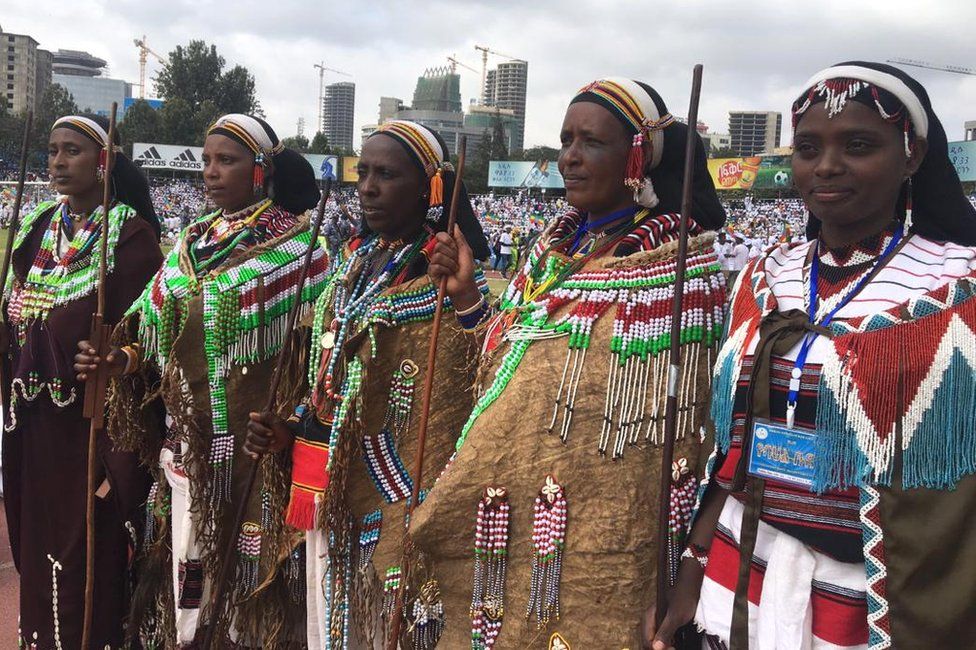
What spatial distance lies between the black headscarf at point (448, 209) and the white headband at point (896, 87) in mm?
1572

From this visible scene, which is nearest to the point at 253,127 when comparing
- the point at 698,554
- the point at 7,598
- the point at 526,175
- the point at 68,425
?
the point at 68,425

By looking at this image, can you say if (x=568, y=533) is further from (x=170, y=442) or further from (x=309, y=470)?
(x=170, y=442)

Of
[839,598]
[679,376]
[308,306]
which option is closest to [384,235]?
[308,306]

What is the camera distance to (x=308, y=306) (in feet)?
13.1

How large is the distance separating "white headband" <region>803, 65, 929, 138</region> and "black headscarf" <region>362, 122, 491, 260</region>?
61.9 inches

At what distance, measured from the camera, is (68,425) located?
4203 millimetres

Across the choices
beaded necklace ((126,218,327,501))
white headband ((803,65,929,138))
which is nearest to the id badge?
white headband ((803,65,929,138))

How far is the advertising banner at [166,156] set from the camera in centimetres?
4950

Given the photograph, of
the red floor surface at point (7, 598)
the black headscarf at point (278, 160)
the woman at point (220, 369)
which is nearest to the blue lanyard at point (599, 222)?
the woman at point (220, 369)

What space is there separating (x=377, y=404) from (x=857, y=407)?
1865mm

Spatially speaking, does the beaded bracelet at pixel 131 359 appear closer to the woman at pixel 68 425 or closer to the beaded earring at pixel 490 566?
the woman at pixel 68 425

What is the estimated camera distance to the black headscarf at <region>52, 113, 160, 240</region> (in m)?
4.33

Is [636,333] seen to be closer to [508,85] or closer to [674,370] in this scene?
[674,370]

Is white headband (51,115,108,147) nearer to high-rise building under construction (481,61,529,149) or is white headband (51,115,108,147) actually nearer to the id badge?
the id badge
